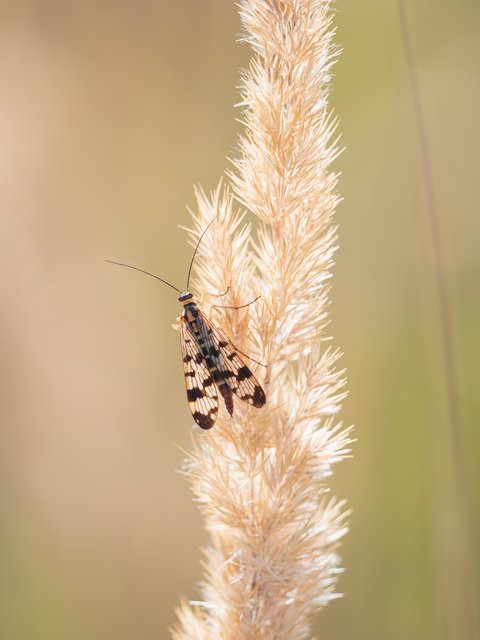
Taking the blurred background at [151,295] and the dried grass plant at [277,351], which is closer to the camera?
the dried grass plant at [277,351]

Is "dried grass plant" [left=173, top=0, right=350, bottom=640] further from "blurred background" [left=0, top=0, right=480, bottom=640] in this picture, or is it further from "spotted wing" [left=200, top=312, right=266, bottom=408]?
"blurred background" [left=0, top=0, right=480, bottom=640]

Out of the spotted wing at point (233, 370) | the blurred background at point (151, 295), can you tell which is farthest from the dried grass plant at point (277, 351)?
the blurred background at point (151, 295)

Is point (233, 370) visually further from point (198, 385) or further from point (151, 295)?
point (151, 295)

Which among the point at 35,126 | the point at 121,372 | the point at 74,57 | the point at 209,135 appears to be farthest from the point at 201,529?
the point at 74,57

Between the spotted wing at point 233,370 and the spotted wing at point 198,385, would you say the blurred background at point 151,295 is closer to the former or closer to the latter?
the spotted wing at point 198,385

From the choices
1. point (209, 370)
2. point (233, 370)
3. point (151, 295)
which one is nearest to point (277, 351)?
point (233, 370)

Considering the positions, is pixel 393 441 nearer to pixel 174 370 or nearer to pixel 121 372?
pixel 174 370
